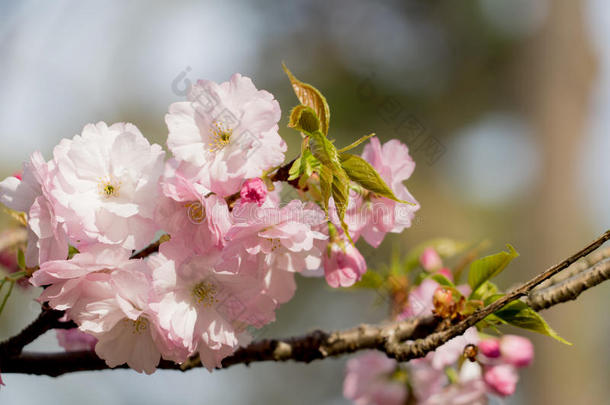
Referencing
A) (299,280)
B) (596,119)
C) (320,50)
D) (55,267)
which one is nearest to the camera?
(55,267)

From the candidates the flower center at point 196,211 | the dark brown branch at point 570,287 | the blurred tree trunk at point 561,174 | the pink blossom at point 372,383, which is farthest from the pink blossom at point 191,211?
the blurred tree trunk at point 561,174

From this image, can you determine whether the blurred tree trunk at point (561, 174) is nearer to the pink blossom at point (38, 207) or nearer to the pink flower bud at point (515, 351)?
the pink flower bud at point (515, 351)

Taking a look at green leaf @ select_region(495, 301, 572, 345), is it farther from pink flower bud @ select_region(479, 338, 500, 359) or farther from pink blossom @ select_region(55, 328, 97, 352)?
pink blossom @ select_region(55, 328, 97, 352)

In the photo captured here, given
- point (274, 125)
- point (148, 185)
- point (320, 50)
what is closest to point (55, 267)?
point (148, 185)

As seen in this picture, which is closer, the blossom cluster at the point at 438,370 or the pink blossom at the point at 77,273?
the pink blossom at the point at 77,273

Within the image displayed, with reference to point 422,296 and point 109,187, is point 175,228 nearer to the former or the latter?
point 109,187

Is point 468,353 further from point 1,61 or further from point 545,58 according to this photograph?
point 545,58
